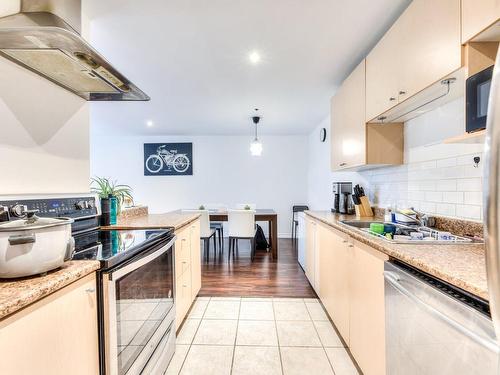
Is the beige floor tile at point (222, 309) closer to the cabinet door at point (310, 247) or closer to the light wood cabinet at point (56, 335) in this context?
the cabinet door at point (310, 247)

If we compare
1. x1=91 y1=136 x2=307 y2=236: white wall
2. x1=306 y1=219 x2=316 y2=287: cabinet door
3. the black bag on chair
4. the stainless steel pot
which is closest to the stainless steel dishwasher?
the stainless steel pot

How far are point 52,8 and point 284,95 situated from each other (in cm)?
244

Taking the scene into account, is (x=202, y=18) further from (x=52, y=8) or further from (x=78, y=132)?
(x=78, y=132)

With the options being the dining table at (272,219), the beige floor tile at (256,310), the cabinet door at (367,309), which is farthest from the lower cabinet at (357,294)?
the dining table at (272,219)

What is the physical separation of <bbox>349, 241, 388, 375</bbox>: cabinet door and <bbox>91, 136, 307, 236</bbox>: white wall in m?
4.27

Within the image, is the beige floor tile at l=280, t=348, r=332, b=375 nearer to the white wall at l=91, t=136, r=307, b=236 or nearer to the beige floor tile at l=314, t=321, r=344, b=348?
the beige floor tile at l=314, t=321, r=344, b=348

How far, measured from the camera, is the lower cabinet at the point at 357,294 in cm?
133

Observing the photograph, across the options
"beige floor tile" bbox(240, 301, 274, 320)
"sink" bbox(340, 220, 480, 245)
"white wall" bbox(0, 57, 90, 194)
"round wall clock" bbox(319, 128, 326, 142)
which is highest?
"round wall clock" bbox(319, 128, 326, 142)

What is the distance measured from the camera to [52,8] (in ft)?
4.58

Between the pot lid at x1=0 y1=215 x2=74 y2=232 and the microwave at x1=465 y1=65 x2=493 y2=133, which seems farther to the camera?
the microwave at x1=465 y1=65 x2=493 y2=133

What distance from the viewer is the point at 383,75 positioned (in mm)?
1845

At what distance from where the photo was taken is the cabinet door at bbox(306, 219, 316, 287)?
2.81m

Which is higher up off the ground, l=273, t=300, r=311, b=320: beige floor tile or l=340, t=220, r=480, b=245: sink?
l=340, t=220, r=480, b=245: sink

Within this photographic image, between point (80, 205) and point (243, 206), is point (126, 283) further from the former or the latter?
point (243, 206)
